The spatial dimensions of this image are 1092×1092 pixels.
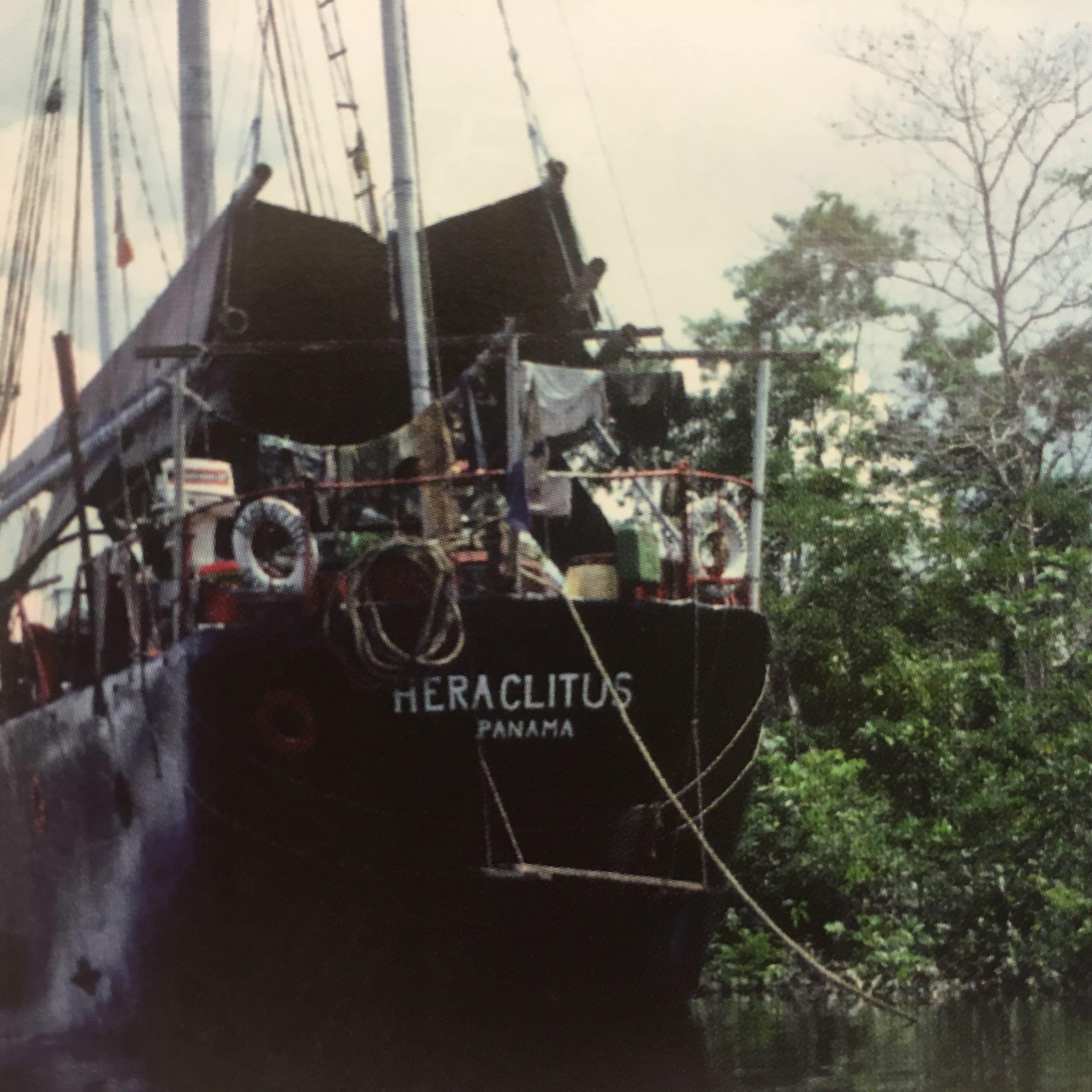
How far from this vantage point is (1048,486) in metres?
18.4

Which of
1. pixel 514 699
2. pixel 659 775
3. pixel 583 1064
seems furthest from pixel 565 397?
pixel 583 1064

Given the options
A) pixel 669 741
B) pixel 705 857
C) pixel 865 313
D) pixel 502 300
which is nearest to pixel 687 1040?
pixel 705 857

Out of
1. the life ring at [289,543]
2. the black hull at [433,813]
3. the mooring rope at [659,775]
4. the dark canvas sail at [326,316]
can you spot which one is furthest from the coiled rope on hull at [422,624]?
the dark canvas sail at [326,316]

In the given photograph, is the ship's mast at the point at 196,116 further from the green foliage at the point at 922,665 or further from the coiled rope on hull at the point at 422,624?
the coiled rope on hull at the point at 422,624

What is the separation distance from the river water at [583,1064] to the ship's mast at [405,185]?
5493 millimetres

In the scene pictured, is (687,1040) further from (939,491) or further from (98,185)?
(98,185)

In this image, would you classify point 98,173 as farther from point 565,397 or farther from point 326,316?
point 565,397

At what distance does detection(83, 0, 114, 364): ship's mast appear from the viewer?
18656 millimetres

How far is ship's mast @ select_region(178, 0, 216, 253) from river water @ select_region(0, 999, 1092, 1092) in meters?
8.63

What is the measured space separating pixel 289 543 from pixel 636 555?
2708 mm

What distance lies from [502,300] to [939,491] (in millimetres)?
6317

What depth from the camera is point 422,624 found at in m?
11.9

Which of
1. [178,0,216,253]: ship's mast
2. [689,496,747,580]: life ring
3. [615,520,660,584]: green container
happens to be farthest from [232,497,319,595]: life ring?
[178,0,216,253]: ship's mast

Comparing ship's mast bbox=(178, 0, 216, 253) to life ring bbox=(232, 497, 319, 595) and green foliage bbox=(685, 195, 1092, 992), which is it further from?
green foliage bbox=(685, 195, 1092, 992)
